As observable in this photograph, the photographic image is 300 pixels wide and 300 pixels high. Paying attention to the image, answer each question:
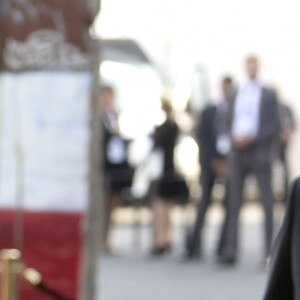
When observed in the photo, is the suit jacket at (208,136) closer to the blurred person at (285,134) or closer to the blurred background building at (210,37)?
the blurred person at (285,134)

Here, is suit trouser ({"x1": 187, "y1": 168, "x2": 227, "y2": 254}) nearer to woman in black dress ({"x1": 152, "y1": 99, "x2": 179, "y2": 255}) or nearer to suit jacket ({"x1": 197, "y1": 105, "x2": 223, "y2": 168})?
suit jacket ({"x1": 197, "y1": 105, "x2": 223, "y2": 168})

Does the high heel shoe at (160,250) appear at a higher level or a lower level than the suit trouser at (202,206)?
lower

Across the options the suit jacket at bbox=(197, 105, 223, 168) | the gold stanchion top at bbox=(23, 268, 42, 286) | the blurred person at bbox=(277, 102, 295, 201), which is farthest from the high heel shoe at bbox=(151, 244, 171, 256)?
the gold stanchion top at bbox=(23, 268, 42, 286)

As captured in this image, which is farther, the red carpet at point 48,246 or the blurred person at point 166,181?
the blurred person at point 166,181

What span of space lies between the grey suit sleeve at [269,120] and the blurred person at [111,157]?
8.30 ft

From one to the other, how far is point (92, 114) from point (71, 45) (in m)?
0.37

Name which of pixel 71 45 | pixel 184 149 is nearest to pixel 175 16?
pixel 184 149

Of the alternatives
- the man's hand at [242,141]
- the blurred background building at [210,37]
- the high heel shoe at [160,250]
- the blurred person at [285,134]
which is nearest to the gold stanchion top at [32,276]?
the man's hand at [242,141]

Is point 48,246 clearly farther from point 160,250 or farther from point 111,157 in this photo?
point 111,157

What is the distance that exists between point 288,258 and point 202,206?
10.1 meters

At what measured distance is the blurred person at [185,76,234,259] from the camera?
13.4 metres

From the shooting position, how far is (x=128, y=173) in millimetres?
14633

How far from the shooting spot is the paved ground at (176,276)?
10304 mm

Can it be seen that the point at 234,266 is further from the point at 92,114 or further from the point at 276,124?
the point at 92,114
